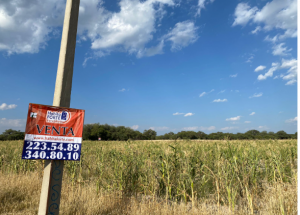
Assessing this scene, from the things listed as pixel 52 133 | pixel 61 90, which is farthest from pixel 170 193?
pixel 61 90

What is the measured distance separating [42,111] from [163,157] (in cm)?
332

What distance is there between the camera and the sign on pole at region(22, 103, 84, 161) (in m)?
2.31

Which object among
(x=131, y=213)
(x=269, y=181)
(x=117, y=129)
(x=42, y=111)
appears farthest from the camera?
(x=117, y=129)

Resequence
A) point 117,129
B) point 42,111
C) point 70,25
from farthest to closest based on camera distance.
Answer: point 117,129 → point 70,25 → point 42,111

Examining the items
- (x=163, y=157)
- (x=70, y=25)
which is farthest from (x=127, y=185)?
(x=70, y=25)

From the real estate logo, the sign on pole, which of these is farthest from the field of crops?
the real estate logo

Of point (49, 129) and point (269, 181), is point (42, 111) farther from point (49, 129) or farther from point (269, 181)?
point (269, 181)

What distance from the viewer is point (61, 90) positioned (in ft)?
8.48

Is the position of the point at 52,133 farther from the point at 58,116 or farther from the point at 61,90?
the point at 61,90

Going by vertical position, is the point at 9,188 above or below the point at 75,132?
below

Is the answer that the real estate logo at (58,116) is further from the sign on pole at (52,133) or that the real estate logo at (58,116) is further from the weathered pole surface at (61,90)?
the weathered pole surface at (61,90)

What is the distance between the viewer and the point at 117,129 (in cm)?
6775

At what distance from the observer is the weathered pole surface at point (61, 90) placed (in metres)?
2.43

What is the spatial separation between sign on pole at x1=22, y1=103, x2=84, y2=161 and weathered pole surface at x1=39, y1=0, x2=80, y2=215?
0.51 feet
